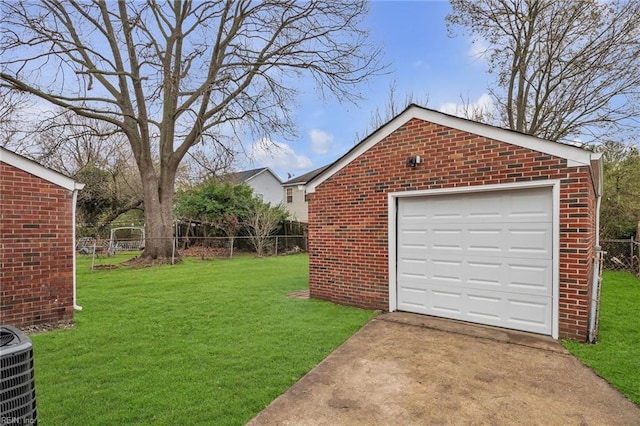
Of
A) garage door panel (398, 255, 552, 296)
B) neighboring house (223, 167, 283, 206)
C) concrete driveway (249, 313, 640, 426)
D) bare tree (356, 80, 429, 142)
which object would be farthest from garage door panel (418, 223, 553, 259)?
neighboring house (223, 167, 283, 206)

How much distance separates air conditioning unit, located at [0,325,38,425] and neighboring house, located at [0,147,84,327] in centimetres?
429

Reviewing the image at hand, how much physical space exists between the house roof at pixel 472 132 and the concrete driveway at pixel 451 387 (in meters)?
2.61

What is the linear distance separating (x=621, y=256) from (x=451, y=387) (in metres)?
12.7

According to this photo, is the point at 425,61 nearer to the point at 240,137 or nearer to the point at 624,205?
the point at 240,137

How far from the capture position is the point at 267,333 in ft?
16.6

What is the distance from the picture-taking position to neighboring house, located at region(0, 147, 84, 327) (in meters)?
4.94

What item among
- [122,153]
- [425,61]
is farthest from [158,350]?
[122,153]

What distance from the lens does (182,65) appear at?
43.6 ft

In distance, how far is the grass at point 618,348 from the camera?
3.56 meters

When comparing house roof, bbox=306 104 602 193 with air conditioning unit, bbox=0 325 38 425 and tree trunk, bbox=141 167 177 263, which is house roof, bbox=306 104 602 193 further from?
tree trunk, bbox=141 167 177 263

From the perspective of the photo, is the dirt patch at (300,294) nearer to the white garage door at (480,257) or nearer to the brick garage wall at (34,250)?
the white garage door at (480,257)

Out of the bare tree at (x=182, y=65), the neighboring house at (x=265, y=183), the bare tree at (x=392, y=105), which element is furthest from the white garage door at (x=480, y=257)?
the neighboring house at (x=265, y=183)

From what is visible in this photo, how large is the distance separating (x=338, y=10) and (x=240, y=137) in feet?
20.4

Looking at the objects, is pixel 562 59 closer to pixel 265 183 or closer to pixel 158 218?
pixel 158 218
